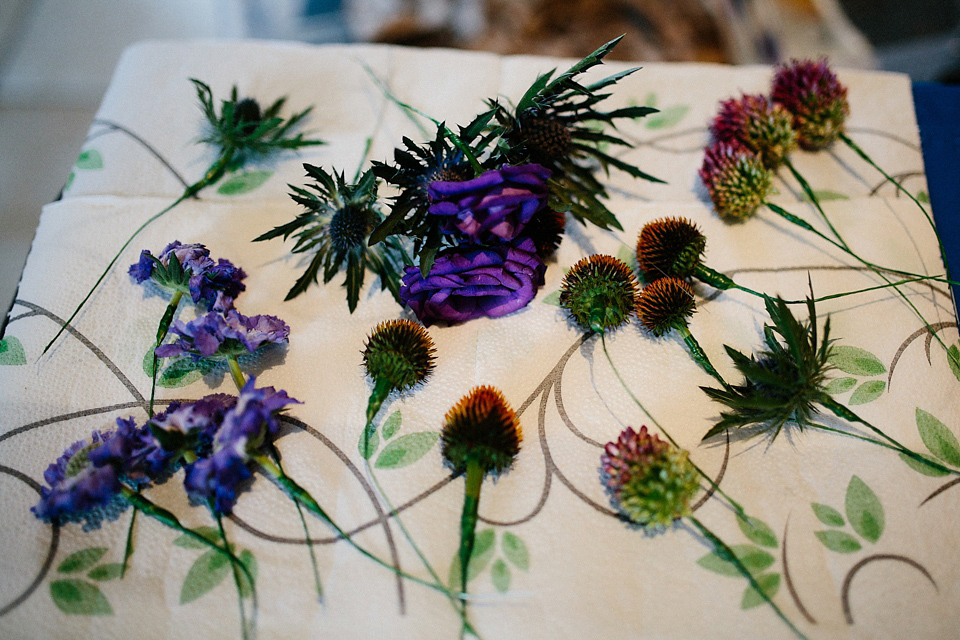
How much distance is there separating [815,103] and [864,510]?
51 centimetres

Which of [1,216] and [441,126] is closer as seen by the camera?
[441,126]

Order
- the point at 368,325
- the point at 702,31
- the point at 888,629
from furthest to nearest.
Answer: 1. the point at 702,31
2. the point at 368,325
3. the point at 888,629

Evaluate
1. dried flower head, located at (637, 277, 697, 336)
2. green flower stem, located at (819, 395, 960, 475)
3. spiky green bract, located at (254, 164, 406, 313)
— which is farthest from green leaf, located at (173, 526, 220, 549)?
green flower stem, located at (819, 395, 960, 475)

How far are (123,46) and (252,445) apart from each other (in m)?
1.33

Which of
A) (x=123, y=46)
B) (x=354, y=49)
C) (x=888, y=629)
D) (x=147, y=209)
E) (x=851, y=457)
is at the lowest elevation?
(x=888, y=629)

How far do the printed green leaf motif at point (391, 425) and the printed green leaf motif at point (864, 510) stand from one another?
434mm

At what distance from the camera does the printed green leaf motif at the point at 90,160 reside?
77 cm

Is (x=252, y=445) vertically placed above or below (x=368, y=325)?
below

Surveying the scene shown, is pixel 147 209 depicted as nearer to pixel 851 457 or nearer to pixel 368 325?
pixel 368 325

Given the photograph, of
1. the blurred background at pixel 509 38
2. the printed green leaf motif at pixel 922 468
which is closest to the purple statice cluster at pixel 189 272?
the printed green leaf motif at pixel 922 468

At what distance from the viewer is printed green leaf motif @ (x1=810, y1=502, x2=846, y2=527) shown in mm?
560

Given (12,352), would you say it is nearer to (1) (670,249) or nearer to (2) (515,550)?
(2) (515,550)

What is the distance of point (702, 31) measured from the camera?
1.34 m

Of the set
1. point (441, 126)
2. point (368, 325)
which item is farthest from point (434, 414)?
point (441, 126)
